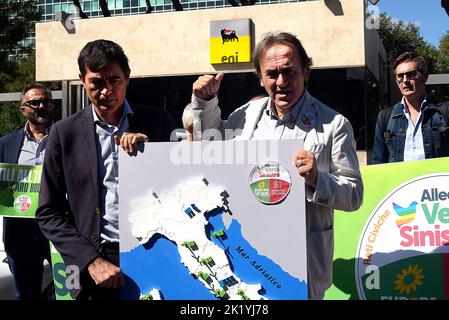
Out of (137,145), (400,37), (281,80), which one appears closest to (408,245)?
(281,80)

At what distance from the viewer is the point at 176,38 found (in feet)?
49.1

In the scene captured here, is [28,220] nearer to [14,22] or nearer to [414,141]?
[414,141]

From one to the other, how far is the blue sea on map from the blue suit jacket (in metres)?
2.33

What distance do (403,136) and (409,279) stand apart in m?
1.02

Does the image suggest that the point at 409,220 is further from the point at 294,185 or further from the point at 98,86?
the point at 98,86

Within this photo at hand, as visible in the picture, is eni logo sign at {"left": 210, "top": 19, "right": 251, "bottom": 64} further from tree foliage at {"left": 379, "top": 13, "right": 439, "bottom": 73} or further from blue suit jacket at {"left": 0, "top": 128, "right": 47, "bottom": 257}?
tree foliage at {"left": 379, "top": 13, "right": 439, "bottom": 73}

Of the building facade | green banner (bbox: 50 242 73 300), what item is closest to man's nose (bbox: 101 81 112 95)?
green banner (bbox: 50 242 73 300)

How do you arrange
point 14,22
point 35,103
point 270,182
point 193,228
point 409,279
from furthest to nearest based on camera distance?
point 14,22, point 35,103, point 409,279, point 193,228, point 270,182

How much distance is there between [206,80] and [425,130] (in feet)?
7.02

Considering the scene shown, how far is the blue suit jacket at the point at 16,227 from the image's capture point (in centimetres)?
413

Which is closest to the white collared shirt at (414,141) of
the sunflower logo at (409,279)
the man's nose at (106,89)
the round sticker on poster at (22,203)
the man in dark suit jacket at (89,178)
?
the sunflower logo at (409,279)

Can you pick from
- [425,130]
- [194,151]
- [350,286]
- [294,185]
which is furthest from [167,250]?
[425,130]

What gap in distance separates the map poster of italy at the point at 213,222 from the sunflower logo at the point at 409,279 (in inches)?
69.9

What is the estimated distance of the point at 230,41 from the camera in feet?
47.2
